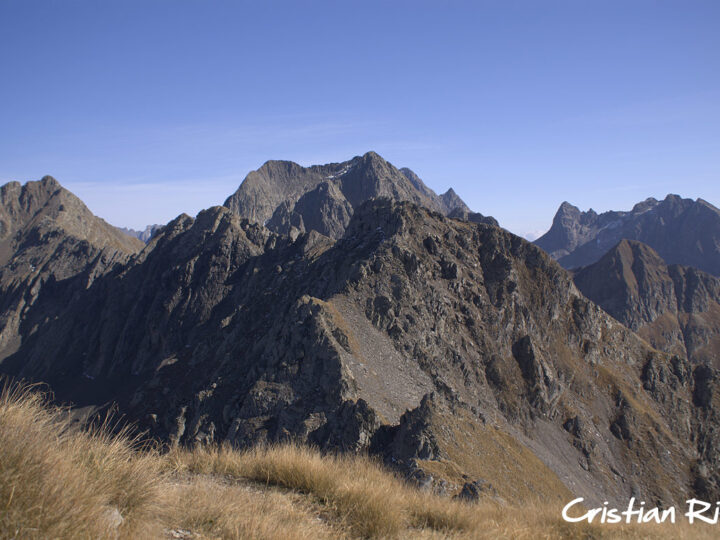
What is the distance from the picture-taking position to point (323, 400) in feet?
108

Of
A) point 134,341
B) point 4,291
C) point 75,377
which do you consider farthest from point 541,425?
point 4,291

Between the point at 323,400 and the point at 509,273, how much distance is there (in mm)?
36225

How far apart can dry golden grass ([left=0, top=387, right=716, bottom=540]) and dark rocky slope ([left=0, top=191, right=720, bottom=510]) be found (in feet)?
50.5

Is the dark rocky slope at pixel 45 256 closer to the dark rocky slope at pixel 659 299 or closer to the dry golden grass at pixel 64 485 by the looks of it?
the dry golden grass at pixel 64 485

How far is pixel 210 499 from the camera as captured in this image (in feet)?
18.2

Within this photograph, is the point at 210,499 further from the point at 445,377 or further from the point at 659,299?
the point at 659,299

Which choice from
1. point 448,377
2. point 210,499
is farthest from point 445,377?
point 210,499

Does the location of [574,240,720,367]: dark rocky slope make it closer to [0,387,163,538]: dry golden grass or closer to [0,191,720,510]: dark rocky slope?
[0,191,720,510]: dark rocky slope

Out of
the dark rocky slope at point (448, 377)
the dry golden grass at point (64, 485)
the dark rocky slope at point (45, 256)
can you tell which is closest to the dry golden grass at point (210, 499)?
the dry golden grass at point (64, 485)

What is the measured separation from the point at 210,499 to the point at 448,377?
41477 millimetres

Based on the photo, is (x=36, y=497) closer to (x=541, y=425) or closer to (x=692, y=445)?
(x=541, y=425)

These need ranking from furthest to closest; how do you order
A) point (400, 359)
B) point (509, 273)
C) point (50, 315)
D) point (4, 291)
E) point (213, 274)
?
point (4, 291) → point (50, 315) → point (213, 274) → point (509, 273) → point (400, 359)

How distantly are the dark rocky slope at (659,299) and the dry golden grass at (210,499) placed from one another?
169831 mm

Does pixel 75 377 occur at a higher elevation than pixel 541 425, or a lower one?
lower
